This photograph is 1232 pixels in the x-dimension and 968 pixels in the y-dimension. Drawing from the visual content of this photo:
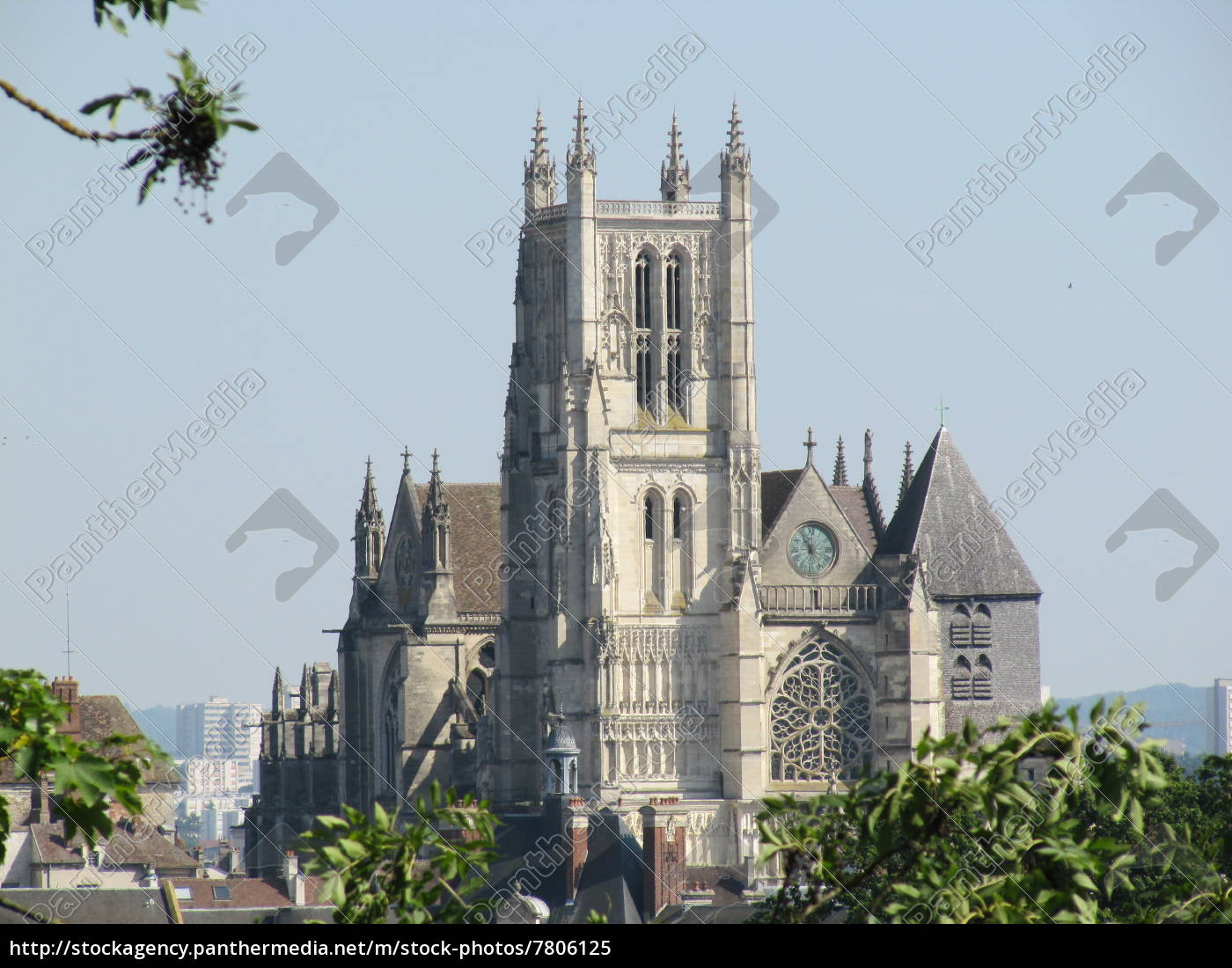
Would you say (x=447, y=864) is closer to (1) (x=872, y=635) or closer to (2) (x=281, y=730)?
(1) (x=872, y=635)

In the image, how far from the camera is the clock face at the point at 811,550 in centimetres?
8600

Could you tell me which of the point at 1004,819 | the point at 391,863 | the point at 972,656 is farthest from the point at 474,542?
the point at 1004,819

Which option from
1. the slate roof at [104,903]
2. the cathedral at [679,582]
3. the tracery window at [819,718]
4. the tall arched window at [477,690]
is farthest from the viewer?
the tall arched window at [477,690]

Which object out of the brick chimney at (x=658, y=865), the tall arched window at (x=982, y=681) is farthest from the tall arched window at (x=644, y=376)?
the brick chimney at (x=658, y=865)

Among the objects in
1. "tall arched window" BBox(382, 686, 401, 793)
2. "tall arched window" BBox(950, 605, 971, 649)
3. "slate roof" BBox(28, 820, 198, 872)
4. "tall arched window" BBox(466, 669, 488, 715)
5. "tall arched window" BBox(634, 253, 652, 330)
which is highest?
"tall arched window" BBox(634, 253, 652, 330)

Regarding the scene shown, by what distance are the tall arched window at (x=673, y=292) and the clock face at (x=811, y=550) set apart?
27.6ft

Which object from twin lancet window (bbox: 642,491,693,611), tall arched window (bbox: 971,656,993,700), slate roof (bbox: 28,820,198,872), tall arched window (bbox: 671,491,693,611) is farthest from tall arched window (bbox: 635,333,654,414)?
slate roof (bbox: 28,820,198,872)

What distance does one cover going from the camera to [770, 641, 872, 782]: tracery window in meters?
84.8

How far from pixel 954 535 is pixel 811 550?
692 cm

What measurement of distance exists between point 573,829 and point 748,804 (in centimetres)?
1376

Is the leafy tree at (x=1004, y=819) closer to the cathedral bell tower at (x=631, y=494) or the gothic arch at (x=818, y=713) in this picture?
the cathedral bell tower at (x=631, y=494)

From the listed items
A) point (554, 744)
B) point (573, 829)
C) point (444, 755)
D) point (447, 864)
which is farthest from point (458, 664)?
point (447, 864)

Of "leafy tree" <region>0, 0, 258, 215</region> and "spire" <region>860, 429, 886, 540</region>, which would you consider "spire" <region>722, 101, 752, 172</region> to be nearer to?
"spire" <region>860, 429, 886, 540</region>

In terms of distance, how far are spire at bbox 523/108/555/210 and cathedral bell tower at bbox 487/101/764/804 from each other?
0.14 meters
